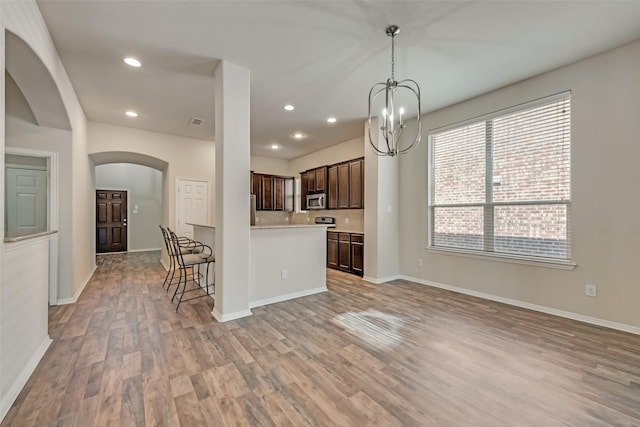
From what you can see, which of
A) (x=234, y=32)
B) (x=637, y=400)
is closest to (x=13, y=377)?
(x=234, y=32)

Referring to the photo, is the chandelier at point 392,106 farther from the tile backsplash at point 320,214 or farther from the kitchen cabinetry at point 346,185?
the tile backsplash at point 320,214

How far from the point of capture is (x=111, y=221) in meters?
8.33

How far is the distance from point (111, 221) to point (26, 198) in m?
4.59

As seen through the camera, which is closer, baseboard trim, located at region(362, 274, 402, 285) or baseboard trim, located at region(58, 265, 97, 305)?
baseboard trim, located at region(58, 265, 97, 305)

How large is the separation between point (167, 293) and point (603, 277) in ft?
18.4

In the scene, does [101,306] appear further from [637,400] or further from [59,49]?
[637,400]

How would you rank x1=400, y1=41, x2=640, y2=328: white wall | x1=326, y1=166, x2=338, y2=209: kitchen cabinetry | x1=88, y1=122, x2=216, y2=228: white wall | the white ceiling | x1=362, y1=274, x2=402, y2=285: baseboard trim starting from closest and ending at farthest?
1. the white ceiling
2. x1=400, y1=41, x2=640, y2=328: white wall
3. x1=362, y1=274, x2=402, y2=285: baseboard trim
4. x1=88, y1=122, x2=216, y2=228: white wall
5. x1=326, y1=166, x2=338, y2=209: kitchen cabinetry

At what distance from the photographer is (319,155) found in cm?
712

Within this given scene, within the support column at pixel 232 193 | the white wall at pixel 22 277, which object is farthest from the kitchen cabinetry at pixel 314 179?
the white wall at pixel 22 277

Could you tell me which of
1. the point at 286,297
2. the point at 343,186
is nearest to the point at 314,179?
the point at 343,186

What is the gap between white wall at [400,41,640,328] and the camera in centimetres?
277

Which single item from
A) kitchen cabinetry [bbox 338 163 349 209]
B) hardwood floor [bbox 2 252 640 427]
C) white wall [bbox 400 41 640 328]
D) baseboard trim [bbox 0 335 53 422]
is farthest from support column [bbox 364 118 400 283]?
baseboard trim [bbox 0 335 53 422]

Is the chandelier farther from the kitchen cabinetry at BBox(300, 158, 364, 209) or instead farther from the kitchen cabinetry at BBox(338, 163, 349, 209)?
the kitchen cabinetry at BBox(338, 163, 349, 209)

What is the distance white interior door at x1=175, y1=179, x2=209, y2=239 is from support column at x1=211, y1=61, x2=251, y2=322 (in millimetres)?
3158
